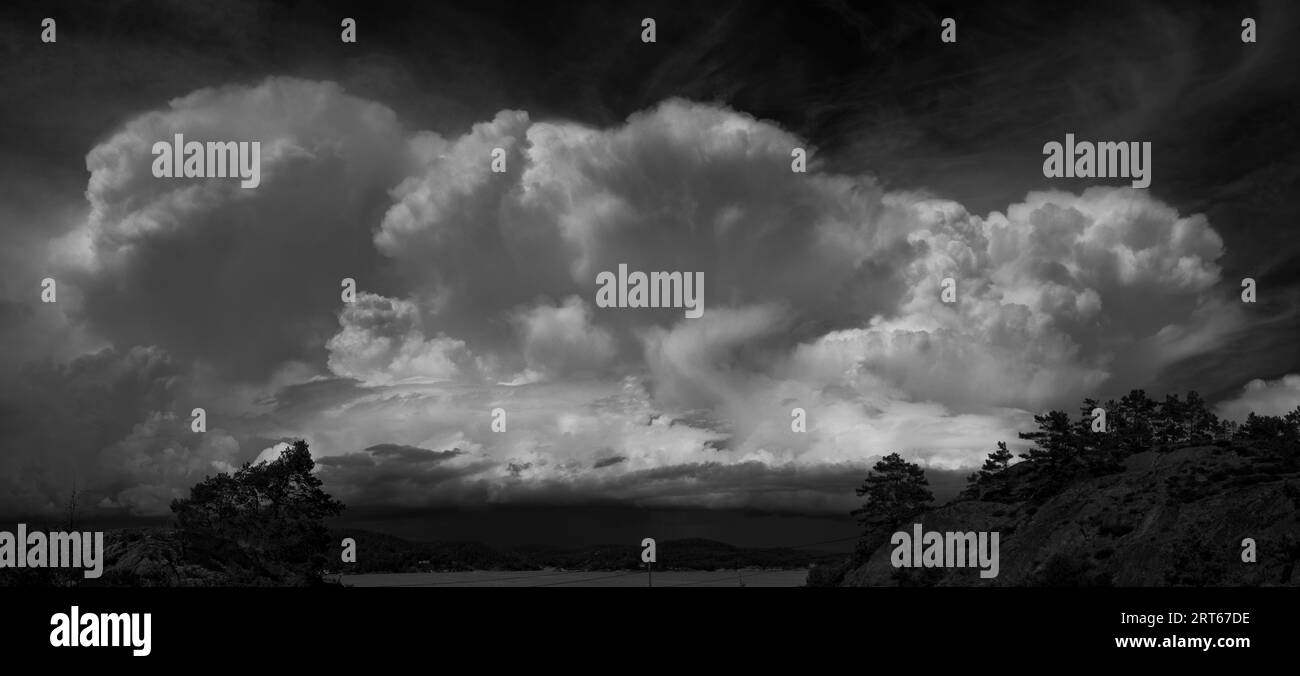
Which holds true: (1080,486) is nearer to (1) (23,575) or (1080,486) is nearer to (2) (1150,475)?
(2) (1150,475)

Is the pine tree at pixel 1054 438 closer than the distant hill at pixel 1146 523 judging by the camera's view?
No

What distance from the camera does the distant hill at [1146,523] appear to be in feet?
297

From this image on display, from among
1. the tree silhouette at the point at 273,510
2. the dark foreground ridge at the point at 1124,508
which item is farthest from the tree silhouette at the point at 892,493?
the tree silhouette at the point at 273,510

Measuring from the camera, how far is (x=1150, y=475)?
12150 centimetres

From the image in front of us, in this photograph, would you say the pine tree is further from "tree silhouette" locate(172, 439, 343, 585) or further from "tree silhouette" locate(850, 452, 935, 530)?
"tree silhouette" locate(172, 439, 343, 585)

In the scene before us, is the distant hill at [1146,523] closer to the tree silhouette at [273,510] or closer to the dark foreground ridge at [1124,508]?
the dark foreground ridge at [1124,508]

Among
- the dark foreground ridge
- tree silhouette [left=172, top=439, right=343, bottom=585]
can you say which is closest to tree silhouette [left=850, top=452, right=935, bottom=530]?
the dark foreground ridge

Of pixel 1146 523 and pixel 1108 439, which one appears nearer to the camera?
pixel 1146 523

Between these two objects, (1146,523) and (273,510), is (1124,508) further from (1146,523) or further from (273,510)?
(273,510)

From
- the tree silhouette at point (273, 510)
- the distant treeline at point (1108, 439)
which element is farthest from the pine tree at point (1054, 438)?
the tree silhouette at point (273, 510)

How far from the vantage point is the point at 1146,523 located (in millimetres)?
107312

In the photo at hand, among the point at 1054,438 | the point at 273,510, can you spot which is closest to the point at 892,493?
the point at 1054,438
